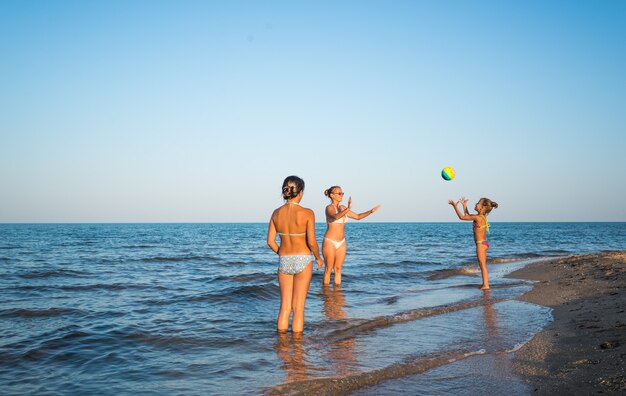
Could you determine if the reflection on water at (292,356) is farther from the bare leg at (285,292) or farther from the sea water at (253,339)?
the bare leg at (285,292)

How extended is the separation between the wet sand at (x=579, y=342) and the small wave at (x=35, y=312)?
8203 mm

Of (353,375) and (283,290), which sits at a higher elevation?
(283,290)

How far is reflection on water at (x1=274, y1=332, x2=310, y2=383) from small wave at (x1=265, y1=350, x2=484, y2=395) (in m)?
0.27

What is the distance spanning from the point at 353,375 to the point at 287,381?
2.31 feet

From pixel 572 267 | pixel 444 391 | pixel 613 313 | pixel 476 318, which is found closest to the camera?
pixel 444 391

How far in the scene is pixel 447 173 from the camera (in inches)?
492

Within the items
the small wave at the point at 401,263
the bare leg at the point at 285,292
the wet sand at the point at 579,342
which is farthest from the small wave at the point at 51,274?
the wet sand at the point at 579,342

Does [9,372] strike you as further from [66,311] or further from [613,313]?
[613,313]

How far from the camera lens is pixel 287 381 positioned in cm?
498

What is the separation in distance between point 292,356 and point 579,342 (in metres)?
3.56

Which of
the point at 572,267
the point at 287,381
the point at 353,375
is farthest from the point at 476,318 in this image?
the point at 572,267

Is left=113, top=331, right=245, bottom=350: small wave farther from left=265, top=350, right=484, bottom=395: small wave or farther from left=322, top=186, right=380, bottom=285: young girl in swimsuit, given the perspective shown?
left=322, top=186, right=380, bottom=285: young girl in swimsuit

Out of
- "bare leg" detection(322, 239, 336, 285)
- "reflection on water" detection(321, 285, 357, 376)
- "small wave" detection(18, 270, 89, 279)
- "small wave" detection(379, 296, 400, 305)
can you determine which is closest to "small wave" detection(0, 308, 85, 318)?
"reflection on water" detection(321, 285, 357, 376)

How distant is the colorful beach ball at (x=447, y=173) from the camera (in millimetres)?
12359
